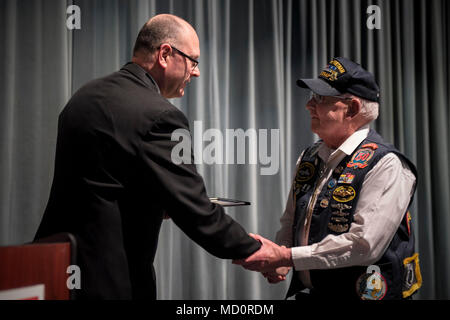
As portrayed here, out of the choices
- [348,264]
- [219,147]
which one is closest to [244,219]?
[219,147]

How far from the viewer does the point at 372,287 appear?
47.4 inches

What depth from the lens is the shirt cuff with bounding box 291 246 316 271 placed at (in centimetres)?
125

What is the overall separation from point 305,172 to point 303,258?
1.16ft

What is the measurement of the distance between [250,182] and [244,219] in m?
0.22

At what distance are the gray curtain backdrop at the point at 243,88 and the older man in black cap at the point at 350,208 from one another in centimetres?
76

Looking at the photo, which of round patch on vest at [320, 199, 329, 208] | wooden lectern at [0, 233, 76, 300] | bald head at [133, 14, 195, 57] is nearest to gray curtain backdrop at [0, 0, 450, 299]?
bald head at [133, 14, 195, 57]

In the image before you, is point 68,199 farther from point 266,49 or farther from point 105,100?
point 266,49

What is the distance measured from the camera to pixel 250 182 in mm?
2141

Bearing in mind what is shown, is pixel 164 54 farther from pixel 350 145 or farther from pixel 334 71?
pixel 350 145

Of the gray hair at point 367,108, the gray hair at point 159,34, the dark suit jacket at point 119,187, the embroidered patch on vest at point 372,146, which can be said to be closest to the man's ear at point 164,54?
the gray hair at point 159,34

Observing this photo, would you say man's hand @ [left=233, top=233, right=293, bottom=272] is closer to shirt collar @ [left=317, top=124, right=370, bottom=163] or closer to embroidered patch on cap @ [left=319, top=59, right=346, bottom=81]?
shirt collar @ [left=317, top=124, right=370, bottom=163]

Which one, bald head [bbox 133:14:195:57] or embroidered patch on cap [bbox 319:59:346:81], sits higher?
bald head [bbox 133:14:195:57]

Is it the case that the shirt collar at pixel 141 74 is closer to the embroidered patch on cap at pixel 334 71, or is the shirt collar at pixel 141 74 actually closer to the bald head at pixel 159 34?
the bald head at pixel 159 34

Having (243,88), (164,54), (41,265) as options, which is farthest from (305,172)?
(41,265)
